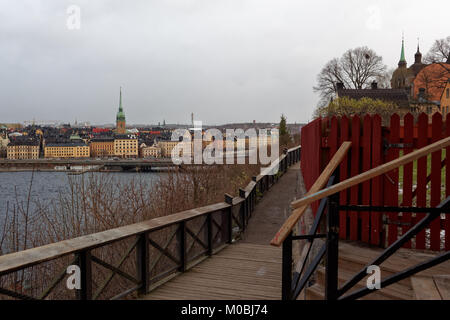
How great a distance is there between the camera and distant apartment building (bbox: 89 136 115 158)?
302ft

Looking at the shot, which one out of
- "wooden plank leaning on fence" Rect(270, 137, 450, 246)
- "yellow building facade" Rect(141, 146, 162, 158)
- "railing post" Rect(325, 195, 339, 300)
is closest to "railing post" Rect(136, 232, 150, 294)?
"wooden plank leaning on fence" Rect(270, 137, 450, 246)

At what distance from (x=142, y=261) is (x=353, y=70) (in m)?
58.6

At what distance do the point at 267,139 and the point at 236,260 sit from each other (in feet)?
65.1

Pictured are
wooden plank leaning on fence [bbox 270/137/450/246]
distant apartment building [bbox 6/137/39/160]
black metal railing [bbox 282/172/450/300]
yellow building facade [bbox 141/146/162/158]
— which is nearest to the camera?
black metal railing [bbox 282/172/450/300]

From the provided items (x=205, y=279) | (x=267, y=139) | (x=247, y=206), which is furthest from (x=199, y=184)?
(x=267, y=139)

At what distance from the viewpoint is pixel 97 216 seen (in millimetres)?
8805

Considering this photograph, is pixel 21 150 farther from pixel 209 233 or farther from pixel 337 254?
pixel 337 254

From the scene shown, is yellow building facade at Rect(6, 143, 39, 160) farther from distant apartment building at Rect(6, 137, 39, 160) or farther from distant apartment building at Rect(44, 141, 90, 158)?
distant apartment building at Rect(44, 141, 90, 158)

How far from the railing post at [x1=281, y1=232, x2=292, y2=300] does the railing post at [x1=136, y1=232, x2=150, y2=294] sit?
93.3 inches

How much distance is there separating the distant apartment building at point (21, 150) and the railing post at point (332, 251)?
80.8 meters

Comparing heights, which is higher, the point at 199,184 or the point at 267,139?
the point at 267,139

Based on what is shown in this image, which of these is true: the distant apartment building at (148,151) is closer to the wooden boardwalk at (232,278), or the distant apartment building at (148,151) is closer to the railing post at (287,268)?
the wooden boardwalk at (232,278)

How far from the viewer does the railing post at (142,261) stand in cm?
512
